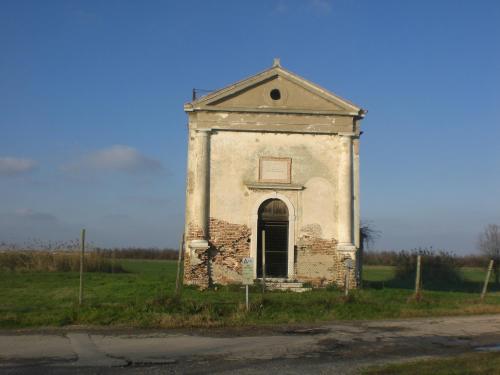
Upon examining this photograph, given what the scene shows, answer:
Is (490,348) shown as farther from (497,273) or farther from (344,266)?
(497,273)

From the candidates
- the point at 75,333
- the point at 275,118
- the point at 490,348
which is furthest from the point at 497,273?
the point at 75,333

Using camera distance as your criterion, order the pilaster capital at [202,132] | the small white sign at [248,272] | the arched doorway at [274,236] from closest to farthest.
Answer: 1. the small white sign at [248,272]
2. the pilaster capital at [202,132]
3. the arched doorway at [274,236]

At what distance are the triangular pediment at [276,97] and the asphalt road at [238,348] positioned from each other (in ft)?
32.0

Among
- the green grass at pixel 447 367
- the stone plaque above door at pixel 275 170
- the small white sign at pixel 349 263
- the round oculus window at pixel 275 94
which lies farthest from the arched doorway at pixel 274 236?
the green grass at pixel 447 367

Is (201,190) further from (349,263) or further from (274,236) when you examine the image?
(349,263)

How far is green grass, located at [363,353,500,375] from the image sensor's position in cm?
769

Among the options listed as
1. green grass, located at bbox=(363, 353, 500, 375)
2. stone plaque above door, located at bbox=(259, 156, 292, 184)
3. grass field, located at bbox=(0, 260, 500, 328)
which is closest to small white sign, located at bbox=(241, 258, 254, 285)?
grass field, located at bbox=(0, 260, 500, 328)

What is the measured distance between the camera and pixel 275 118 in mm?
20500

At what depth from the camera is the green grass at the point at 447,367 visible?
25.2 feet

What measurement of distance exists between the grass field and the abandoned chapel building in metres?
1.47

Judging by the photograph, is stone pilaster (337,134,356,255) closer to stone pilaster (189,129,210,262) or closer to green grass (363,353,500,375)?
stone pilaster (189,129,210,262)

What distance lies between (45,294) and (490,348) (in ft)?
42.0

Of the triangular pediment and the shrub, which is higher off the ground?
the triangular pediment

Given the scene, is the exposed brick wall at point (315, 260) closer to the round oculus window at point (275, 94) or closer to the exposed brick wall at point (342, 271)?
the exposed brick wall at point (342, 271)
